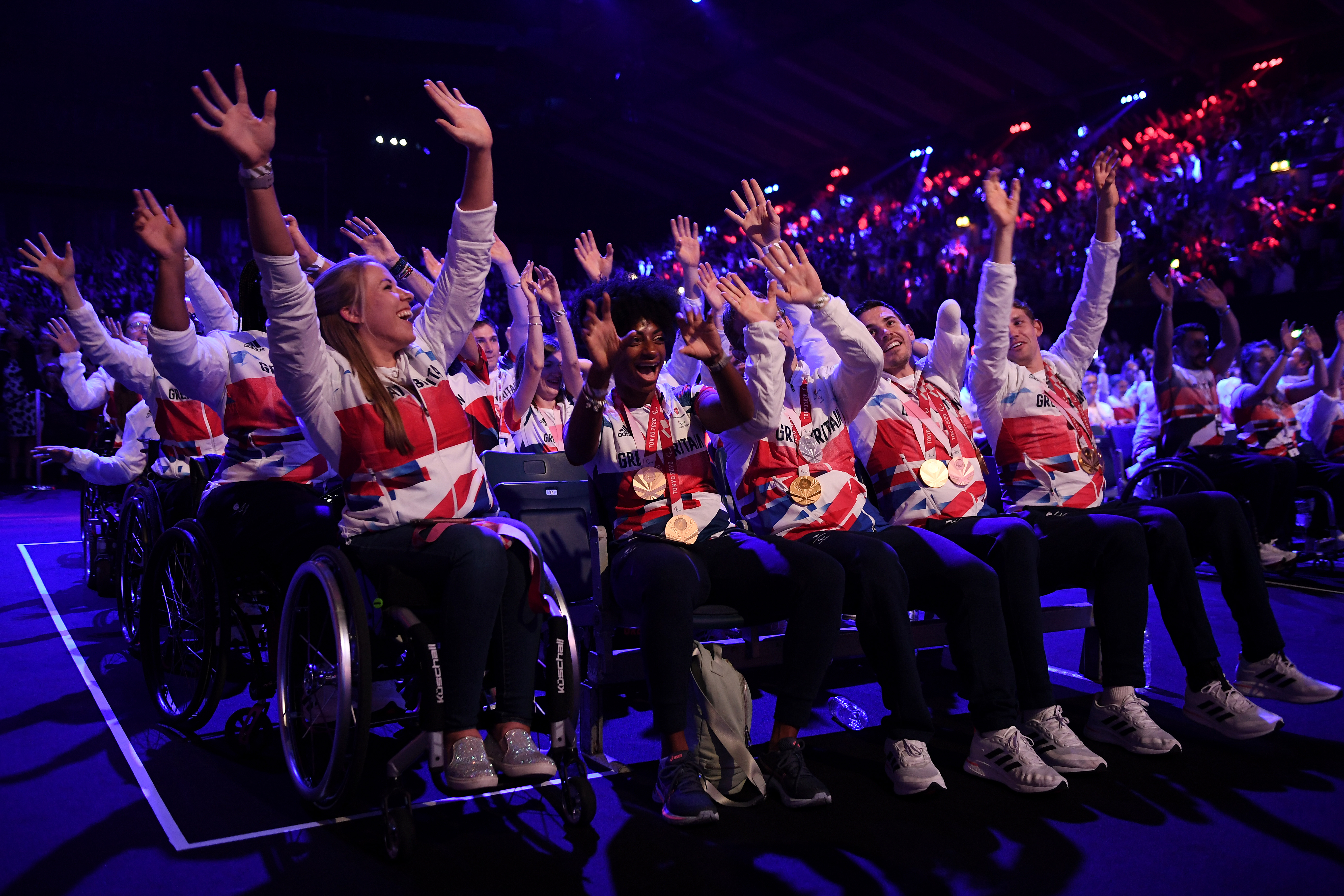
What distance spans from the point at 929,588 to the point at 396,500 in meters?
1.40

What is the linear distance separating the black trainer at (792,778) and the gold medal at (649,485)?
2.28 feet

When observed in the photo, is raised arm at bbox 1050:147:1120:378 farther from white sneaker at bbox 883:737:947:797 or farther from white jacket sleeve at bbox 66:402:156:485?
white jacket sleeve at bbox 66:402:156:485

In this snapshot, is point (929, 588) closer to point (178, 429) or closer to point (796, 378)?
point (796, 378)

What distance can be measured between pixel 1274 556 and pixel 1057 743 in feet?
11.7

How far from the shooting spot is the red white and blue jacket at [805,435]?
8.29ft

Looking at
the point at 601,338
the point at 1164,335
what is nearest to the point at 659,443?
the point at 601,338

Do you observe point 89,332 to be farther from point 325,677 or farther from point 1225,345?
point 1225,345

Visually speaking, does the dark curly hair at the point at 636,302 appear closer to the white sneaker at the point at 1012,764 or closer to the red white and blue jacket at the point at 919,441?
the red white and blue jacket at the point at 919,441

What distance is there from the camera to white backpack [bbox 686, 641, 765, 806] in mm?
2176

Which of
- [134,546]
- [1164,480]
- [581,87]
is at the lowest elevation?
[134,546]

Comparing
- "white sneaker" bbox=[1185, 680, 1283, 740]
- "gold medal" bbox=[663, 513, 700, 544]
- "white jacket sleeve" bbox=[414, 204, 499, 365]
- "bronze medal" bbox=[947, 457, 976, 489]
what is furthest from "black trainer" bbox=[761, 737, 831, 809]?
"white jacket sleeve" bbox=[414, 204, 499, 365]

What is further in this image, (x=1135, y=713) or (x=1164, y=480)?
(x=1164, y=480)

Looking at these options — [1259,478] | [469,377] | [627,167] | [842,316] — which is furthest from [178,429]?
[627,167]

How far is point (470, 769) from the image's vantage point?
179 centimetres
